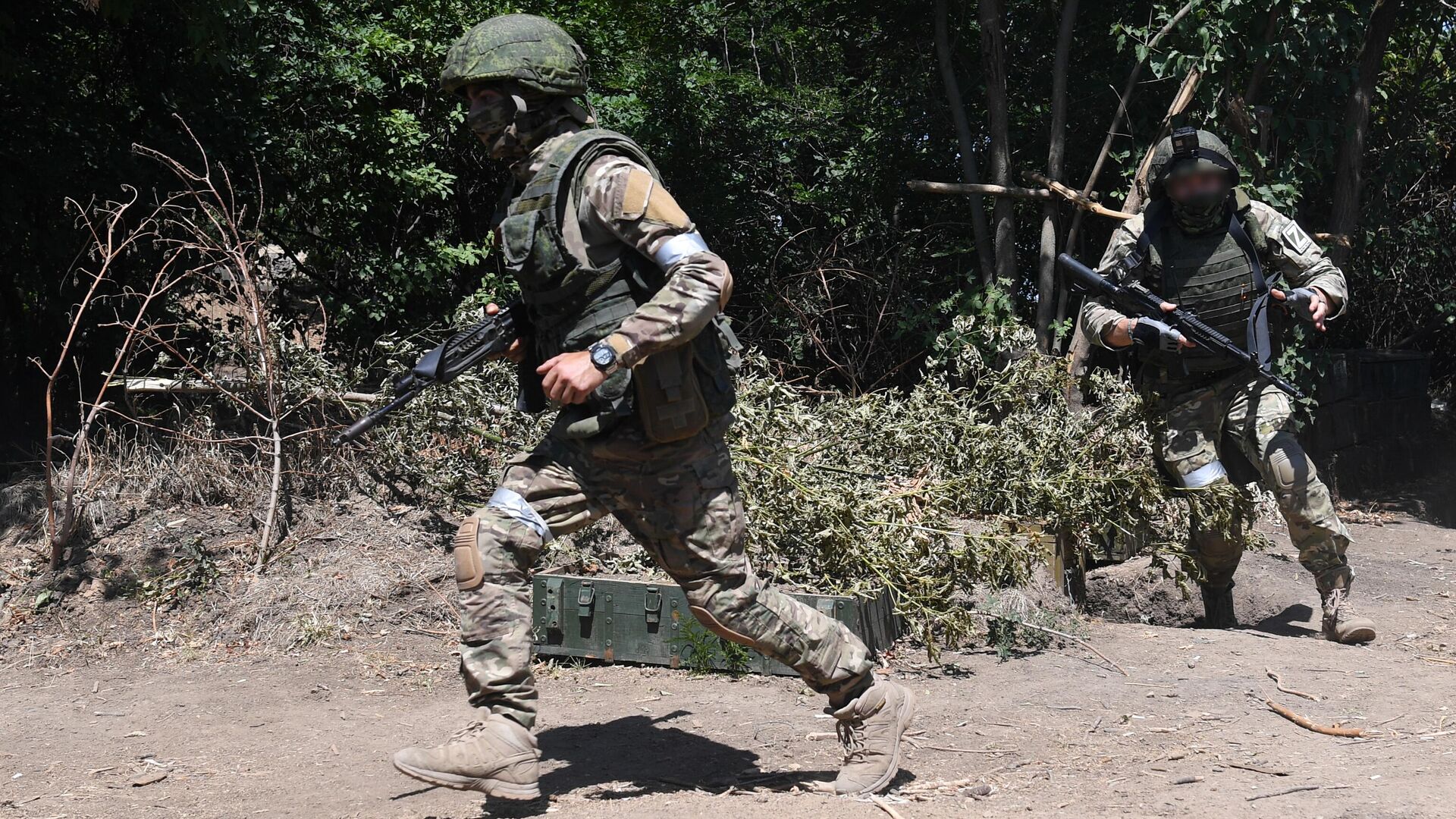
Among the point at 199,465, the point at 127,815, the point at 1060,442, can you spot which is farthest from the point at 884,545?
the point at 199,465

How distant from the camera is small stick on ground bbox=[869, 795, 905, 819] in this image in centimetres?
310

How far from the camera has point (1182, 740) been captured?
379 centimetres

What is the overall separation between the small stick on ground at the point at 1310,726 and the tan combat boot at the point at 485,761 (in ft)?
8.08

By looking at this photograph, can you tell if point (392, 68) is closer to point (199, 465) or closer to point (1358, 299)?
point (199, 465)

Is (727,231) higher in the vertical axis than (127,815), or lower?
higher

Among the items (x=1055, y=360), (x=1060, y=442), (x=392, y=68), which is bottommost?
(x=1060, y=442)

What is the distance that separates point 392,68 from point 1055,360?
182 inches

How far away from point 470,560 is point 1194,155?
11.6 feet

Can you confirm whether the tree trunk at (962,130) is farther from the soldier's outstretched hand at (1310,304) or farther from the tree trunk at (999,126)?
the soldier's outstretched hand at (1310,304)

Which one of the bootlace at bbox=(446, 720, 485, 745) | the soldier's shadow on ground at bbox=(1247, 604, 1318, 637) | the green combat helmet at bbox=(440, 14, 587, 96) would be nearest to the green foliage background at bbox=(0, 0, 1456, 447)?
the soldier's shadow on ground at bbox=(1247, 604, 1318, 637)

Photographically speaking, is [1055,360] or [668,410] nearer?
[668,410]

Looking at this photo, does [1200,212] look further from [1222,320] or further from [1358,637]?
[1358,637]

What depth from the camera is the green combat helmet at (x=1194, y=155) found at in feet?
16.3

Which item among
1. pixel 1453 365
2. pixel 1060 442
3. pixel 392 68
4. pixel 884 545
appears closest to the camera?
pixel 884 545
